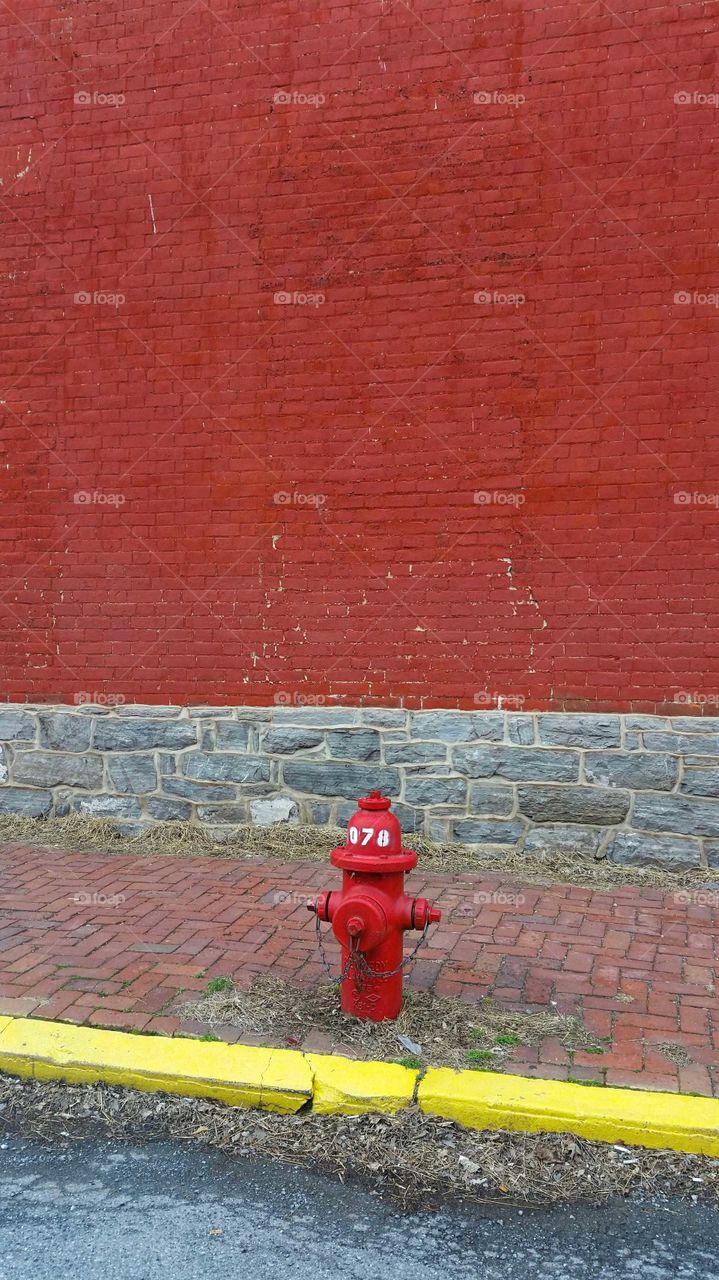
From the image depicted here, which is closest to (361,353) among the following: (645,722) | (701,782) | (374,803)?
(645,722)

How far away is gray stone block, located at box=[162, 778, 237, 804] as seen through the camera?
6652 millimetres

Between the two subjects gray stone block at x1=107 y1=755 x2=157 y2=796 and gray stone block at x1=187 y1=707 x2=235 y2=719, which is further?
gray stone block at x1=107 y1=755 x2=157 y2=796

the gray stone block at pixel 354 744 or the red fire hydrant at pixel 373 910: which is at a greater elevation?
the gray stone block at pixel 354 744

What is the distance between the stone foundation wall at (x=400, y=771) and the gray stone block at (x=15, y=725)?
1cm

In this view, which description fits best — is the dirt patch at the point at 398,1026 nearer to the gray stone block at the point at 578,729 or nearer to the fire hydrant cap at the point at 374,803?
the fire hydrant cap at the point at 374,803

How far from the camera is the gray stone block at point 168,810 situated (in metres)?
6.73

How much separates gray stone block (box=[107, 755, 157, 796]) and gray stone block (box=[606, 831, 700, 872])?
3.14 meters

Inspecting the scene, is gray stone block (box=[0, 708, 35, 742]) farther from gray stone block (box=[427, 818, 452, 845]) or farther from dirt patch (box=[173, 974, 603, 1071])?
dirt patch (box=[173, 974, 603, 1071])

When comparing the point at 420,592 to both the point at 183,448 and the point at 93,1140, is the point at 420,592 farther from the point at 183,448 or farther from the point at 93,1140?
the point at 93,1140

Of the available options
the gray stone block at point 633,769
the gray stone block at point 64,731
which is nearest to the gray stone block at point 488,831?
the gray stone block at point 633,769

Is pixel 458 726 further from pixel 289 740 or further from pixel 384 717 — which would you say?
pixel 289 740

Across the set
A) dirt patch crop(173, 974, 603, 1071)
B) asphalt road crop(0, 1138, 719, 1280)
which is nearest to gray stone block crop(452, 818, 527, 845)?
dirt patch crop(173, 974, 603, 1071)

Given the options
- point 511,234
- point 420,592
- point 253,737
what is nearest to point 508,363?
point 511,234

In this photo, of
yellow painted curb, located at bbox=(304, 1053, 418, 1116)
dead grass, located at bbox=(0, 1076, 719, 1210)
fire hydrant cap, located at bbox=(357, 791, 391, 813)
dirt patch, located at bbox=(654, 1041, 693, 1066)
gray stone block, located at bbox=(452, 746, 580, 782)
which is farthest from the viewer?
gray stone block, located at bbox=(452, 746, 580, 782)
